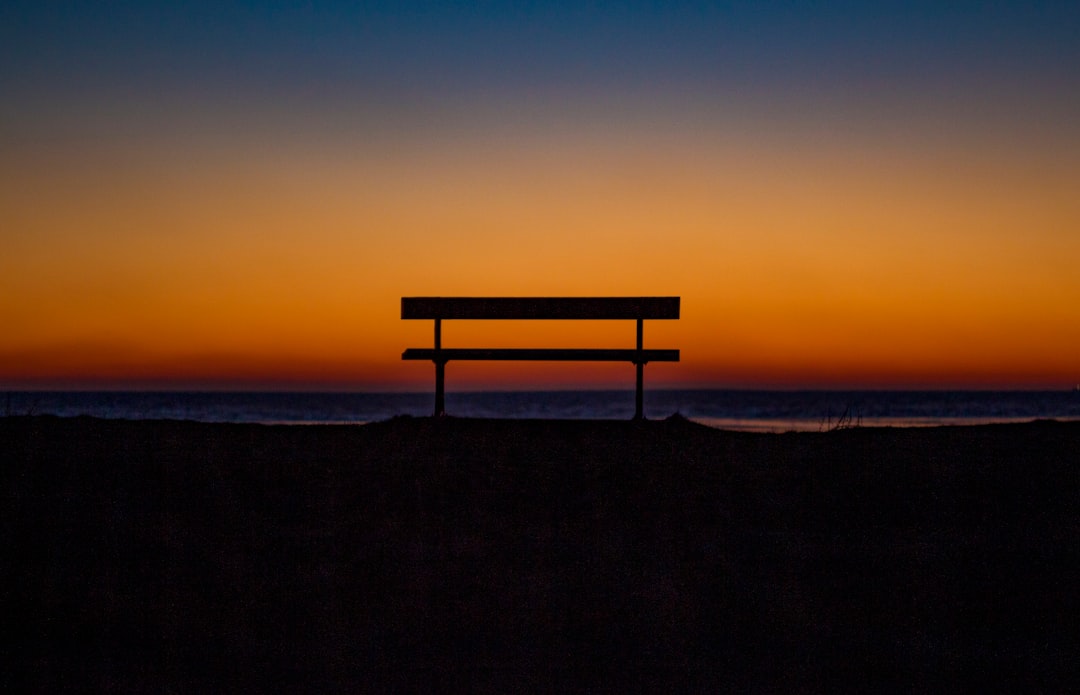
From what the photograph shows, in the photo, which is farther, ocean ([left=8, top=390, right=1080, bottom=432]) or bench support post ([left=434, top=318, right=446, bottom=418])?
ocean ([left=8, top=390, right=1080, bottom=432])

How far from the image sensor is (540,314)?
11.9 meters

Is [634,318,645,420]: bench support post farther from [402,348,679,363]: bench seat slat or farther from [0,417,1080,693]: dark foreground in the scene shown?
[0,417,1080,693]: dark foreground

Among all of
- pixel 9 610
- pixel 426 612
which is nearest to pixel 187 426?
pixel 9 610

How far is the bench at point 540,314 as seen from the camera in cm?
1158

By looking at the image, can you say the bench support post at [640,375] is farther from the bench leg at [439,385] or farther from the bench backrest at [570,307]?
the bench leg at [439,385]

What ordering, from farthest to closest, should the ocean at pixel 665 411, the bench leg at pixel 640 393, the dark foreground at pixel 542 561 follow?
the ocean at pixel 665 411, the bench leg at pixel 640 393, the dark foreground at pixel 542 561

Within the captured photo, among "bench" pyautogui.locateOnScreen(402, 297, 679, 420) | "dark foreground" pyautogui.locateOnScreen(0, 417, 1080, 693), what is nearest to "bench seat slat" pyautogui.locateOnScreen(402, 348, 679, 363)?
"bench" pyautogui.locateOnScreen(402, 297, 679, 420)

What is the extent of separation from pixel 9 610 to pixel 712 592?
13.0 ft

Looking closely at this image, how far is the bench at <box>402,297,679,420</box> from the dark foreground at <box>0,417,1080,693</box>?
2.31 m

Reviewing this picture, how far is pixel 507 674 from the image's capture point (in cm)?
481

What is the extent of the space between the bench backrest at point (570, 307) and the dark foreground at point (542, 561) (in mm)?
2731

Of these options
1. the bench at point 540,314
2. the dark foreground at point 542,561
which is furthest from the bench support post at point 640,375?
the dark foreground at point 542,561

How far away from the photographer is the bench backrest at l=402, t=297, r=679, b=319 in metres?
11.8

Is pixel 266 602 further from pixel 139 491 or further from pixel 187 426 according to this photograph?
→ pixel 187 426
